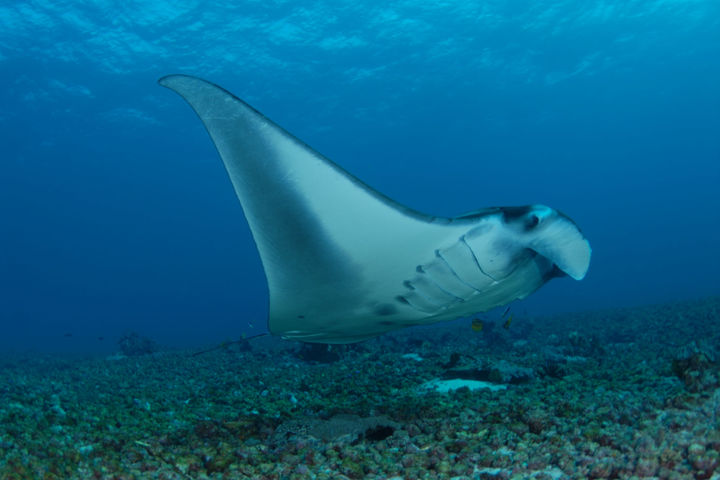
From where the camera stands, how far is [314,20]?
2688cm

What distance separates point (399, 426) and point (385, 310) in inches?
33.3

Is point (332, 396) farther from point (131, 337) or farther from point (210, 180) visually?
point (210, 180)

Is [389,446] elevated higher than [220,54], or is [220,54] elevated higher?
[220,54]

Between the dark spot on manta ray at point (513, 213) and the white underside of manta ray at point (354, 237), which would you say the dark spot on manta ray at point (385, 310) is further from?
the dark spot on manta ray at point (513, 213)

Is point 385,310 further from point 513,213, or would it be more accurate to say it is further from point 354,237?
point 513,213

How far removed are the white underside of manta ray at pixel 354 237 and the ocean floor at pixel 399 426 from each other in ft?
2.87

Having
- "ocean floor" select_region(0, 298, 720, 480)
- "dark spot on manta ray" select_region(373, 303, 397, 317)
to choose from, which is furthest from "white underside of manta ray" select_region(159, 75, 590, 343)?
"ocean floor" select_region(0, 298, 720, 480)

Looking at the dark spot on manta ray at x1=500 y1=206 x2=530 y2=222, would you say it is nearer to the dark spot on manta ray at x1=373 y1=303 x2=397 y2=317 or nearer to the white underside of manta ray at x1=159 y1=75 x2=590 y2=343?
the white underside of manta ray at x1=159 y1=75 x2=590 y2=343

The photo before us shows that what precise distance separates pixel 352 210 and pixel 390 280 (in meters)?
0.70

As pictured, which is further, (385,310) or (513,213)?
(385,310)

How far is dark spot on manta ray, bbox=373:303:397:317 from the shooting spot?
3203 mm

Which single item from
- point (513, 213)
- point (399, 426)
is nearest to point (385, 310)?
point (399, 426)

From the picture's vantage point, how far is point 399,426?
9.42ft

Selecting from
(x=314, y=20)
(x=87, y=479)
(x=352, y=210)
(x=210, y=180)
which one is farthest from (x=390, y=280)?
(x=210, y=180)
